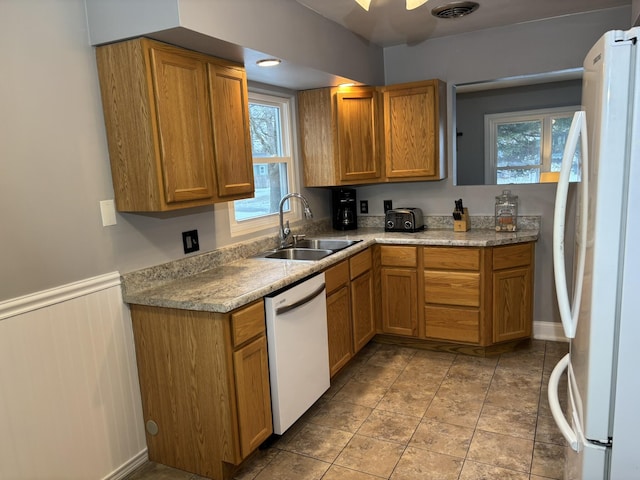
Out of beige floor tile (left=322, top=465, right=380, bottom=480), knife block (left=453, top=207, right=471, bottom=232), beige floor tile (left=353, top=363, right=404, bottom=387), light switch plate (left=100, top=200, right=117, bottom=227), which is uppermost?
light switch plate (left=100, top=200, right=117, bottom=227)

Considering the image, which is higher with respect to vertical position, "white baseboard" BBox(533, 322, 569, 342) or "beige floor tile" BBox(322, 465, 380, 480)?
"white baseboard" BBox(533, 322, 569, 342)

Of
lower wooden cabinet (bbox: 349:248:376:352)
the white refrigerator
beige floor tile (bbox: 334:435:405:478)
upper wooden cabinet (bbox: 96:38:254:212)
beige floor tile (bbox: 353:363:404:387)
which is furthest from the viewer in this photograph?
lower wooden cabinet (bbox: 349:248:376:352)

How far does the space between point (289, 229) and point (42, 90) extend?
185cm

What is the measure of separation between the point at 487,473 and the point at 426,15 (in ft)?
9.10

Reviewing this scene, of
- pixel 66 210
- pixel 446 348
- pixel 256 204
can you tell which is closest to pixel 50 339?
pixel 66 210

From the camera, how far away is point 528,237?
3354 mm

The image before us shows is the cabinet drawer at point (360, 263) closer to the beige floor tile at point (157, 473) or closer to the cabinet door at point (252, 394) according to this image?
the cabinet door at point (252, 394)

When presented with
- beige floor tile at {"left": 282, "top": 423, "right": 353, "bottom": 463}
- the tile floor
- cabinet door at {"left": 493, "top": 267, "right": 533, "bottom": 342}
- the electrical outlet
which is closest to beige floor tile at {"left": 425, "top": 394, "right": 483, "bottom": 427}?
the tile floor

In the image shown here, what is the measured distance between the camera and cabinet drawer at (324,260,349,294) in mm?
2869

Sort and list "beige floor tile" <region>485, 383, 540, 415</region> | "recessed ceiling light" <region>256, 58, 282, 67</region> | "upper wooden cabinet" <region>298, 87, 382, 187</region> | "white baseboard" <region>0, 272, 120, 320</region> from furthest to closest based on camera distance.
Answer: "upper wooden cabinet" <region>298, 87, 382, 187</region> → "beige floor tile" <region>485, 383, 540, 415</region> → "recessed ceiling light" <region>256, 58, 282, 67</region> → "white baseboard" <region>0, 272, 120, 320</region>

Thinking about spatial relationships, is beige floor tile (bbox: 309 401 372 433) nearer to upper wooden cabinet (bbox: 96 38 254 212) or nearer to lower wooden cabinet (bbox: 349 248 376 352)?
lower wooden cabinet (bbox: 349 248 376 352)

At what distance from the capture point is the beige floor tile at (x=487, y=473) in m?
2.13

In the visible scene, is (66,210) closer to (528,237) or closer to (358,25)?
(358,25)

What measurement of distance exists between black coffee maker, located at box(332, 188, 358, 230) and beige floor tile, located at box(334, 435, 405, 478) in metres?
1.94
